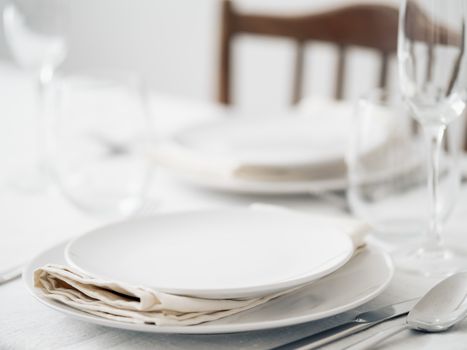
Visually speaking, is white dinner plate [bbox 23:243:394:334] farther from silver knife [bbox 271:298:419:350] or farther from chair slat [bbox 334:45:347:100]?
chair slat [bbox 334:45:347:100]

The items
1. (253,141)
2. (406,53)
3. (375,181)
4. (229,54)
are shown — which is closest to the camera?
(406,53)

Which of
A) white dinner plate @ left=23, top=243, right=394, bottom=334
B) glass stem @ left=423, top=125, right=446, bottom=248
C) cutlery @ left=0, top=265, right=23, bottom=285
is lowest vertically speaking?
cutlery @ left=0, top=265, right=23, bottom=285

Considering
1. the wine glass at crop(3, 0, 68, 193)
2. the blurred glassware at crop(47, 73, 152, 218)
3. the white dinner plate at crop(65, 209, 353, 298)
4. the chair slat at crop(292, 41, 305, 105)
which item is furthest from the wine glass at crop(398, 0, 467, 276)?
the chair slat at crop(292, 41, 305, 105)

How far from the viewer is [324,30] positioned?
1.47m

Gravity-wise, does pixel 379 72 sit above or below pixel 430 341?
above

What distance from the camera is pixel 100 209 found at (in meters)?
0.86

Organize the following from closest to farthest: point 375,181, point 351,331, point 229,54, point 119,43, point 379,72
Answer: point 351,331, point 375,181, point 379,72, point 229,54, point 119,43

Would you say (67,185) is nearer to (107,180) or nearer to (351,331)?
(107,180)

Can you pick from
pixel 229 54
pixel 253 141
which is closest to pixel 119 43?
pixel 229 54

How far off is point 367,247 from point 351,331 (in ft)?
0.39

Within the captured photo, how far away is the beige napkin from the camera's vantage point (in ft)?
1.75

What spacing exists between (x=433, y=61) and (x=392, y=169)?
0.63 ft

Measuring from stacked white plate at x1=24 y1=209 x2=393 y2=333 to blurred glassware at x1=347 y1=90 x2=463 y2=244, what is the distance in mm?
127

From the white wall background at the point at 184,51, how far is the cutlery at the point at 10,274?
6.50ft
